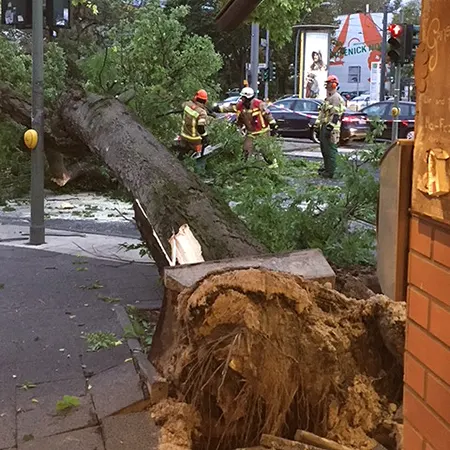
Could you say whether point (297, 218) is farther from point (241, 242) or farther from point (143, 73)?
point (143, 73)

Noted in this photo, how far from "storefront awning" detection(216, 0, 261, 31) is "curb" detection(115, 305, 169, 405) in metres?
2.11

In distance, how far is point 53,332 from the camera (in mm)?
5281

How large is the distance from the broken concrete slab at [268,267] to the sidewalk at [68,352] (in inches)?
24.5

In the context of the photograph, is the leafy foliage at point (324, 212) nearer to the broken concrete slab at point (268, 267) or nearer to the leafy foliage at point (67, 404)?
the broken concrete slab at point (268, 267)

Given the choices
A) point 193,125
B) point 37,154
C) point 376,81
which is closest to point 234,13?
point 37,154

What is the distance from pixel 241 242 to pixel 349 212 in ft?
5.63

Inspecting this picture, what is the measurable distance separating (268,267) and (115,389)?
105 centimetres

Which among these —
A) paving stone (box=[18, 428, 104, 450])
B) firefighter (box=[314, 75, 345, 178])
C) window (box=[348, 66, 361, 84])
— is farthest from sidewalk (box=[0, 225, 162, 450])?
window (box=[348, 66, 361, 84])

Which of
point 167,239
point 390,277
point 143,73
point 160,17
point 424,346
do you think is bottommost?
point 167,239

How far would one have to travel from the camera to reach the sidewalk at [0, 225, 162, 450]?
385cm

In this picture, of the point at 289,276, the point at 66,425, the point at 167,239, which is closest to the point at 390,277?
the point at 289,276

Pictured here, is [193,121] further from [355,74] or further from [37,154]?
[355,74]

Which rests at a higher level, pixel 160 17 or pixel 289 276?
pixel 160 17

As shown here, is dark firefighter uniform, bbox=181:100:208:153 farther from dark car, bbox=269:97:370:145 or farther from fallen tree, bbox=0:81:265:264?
dark car, bbox=269:97:370:145
